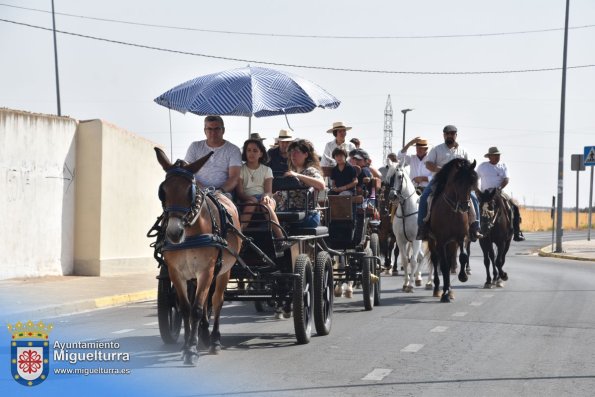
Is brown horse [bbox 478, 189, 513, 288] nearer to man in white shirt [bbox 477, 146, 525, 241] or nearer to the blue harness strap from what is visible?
man in white shirt [bbox 477, 146, 525, 241]

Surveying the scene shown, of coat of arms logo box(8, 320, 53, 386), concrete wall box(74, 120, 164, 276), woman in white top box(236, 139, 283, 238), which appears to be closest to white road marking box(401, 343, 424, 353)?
woman in white top box(236, 139, 283, 238)

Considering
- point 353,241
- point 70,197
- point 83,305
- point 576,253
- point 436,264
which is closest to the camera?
point 353,241

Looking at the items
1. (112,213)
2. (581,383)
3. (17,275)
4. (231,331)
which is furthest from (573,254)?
(581,383)

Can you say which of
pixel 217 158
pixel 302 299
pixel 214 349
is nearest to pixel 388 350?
pixel 302 299

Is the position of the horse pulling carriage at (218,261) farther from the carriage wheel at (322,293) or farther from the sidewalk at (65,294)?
the sidewalk at (65,294)

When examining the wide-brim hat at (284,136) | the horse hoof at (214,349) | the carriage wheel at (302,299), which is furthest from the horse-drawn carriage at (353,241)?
the horse hoof at (214,349)

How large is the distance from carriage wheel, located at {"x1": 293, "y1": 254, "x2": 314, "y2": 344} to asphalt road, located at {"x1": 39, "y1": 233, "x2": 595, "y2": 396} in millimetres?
164

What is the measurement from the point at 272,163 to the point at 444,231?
3553 millimetres

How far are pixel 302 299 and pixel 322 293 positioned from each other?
930 millimetres

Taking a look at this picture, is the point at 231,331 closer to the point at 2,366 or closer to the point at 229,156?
the point at 229,156

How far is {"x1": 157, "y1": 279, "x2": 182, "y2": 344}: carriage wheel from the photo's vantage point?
38.3 feet

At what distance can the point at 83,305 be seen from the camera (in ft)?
54.3

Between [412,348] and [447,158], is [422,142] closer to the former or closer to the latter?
[447,158]

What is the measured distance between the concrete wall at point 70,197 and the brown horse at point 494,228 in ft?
24.7
